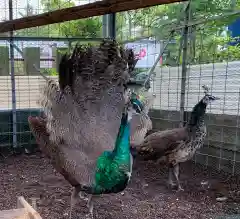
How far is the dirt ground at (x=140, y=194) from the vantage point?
11.4 ft

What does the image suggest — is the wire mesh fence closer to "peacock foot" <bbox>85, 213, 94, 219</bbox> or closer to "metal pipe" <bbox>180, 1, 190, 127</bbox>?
"metal pipe" <bbox>180, 1, 190, 127</bbox>

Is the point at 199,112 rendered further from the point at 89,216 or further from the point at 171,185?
the point at 89,216

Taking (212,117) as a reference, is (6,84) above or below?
above

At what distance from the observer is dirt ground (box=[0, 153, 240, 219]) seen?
3.47 metres

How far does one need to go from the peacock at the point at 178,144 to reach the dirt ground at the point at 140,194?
11.5 inches

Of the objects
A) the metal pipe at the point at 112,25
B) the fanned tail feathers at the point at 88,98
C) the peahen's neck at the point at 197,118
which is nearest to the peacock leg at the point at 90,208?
the fanned tail feathers at the point at 88,98

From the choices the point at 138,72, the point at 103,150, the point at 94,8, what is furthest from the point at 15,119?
the point at 94,8

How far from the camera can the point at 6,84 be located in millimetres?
5781

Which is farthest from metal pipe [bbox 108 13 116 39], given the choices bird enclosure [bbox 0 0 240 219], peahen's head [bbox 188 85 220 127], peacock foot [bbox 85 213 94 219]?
peacock foot [bbox 85 213 94 219]

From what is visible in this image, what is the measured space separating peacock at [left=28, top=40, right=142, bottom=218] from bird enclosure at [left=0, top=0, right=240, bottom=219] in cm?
53

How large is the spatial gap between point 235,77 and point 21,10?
3390 millimetres

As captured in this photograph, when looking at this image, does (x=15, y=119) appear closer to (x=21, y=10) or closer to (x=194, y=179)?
(x=21, y=10)

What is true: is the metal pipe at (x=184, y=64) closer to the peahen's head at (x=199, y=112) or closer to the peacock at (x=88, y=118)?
the peahen's head at (x=199, y=112)

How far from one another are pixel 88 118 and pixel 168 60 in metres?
2.12
